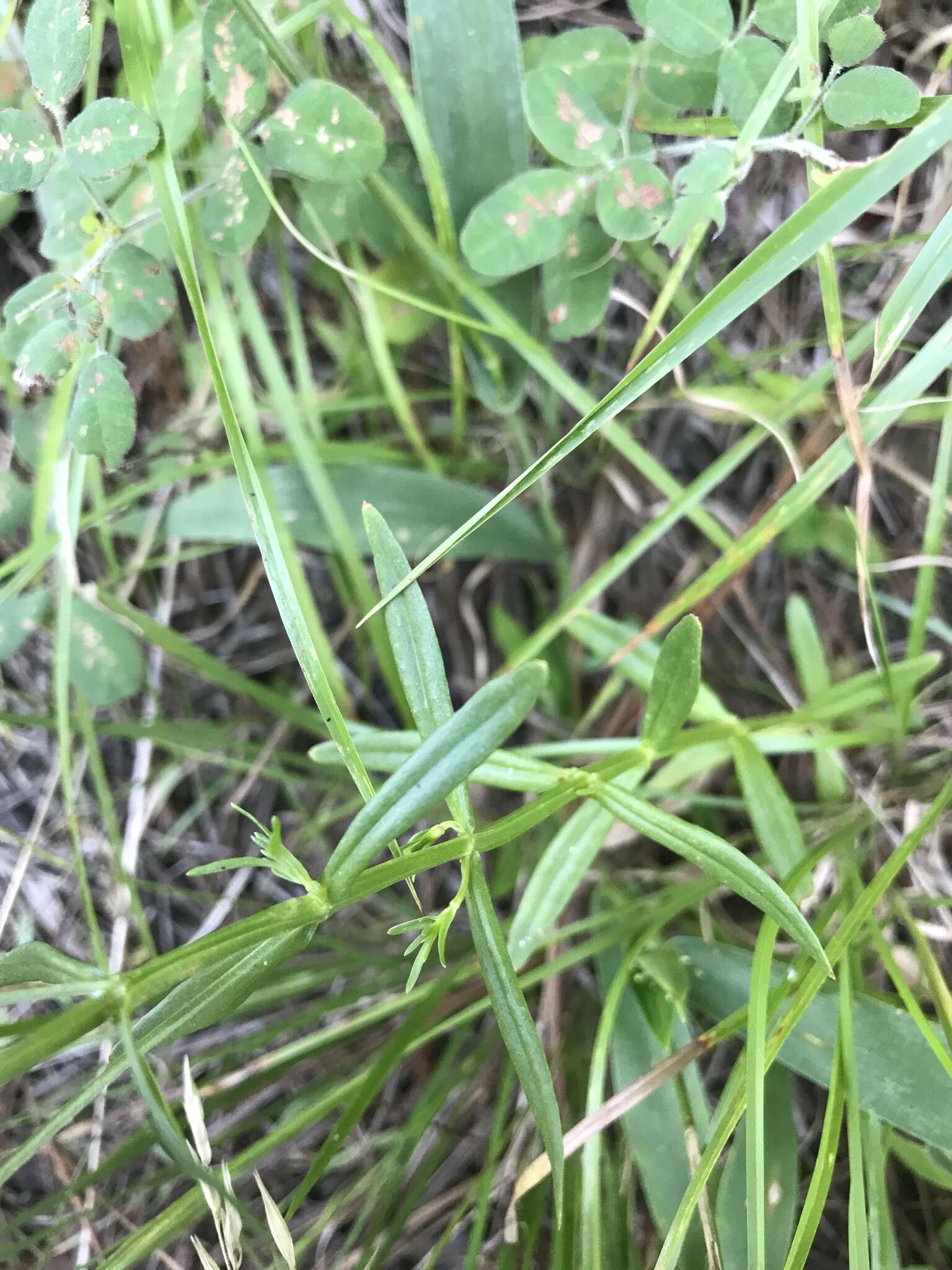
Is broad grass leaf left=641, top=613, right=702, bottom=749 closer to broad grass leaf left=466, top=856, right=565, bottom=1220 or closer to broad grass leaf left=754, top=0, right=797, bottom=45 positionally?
broad grass leaf left=466, top=856, right=565, bottom=1220

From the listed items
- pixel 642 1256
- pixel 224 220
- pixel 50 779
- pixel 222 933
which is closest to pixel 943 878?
pixel 642 1256

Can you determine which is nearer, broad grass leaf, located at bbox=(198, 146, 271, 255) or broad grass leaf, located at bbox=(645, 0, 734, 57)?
broad grass leaf, located at bbox=(645, 0, 734, 57)

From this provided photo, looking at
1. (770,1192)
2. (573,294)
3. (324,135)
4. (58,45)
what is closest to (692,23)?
(573,294)

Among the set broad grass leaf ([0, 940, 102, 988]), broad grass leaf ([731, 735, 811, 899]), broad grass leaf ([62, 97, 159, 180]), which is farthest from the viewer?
broad grass leaf ([731, 735, 811, 899])

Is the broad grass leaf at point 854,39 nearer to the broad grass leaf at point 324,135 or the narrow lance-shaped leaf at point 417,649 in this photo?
the broad grass leaf at point 324,135

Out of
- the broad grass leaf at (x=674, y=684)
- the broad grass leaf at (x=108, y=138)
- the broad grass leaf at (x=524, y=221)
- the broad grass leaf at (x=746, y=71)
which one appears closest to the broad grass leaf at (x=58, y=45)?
the broad grass leaf at (x=108, y=138)

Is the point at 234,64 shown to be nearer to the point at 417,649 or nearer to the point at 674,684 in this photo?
the point at 417,649

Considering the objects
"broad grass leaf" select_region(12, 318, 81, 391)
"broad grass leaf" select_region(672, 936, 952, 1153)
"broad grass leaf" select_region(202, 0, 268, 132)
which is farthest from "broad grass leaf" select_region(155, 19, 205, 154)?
"broad grass leaf" select_region(672, 936, 952, 1153)
